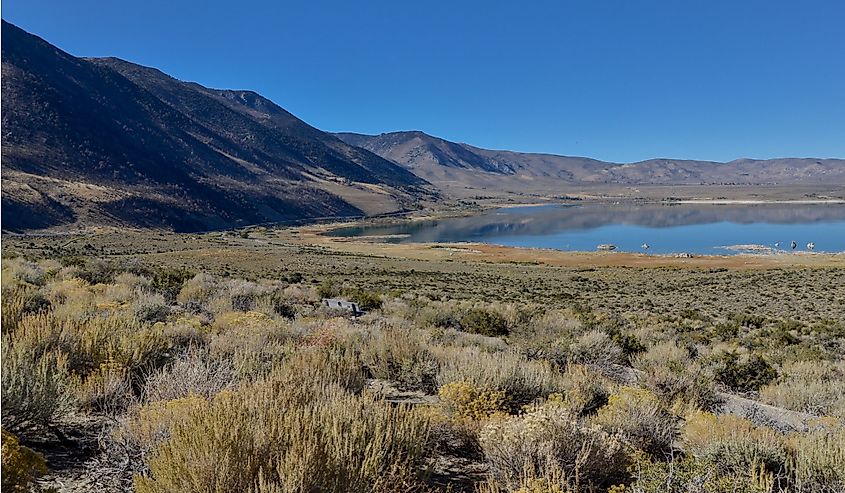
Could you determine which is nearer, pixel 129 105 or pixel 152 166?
pixel 152 166

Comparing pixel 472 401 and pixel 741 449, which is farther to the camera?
pixel 472 401

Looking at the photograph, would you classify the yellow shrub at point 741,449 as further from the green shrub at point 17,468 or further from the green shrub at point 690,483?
the green shrub at point 17,468

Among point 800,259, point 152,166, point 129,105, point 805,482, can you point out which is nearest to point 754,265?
point 800,259

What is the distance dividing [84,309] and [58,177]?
10581cm

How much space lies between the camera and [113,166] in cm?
11419

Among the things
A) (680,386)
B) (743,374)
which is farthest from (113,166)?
(680,386)

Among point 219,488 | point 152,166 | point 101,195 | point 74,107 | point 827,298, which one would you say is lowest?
point 827,298

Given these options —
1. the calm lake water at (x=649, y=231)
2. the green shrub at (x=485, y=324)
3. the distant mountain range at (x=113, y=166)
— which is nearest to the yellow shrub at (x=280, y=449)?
the green shrub at (x=485, y=324)

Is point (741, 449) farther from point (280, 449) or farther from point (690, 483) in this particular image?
point (280, 449)

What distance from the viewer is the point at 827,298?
28.8m

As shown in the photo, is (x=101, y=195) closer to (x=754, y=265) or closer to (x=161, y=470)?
(x=754, y=265)

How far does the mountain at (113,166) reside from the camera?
86375 mm

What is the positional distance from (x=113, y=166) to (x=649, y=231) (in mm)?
119014

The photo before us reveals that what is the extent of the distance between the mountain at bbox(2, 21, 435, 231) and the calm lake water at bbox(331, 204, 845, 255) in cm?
3356
